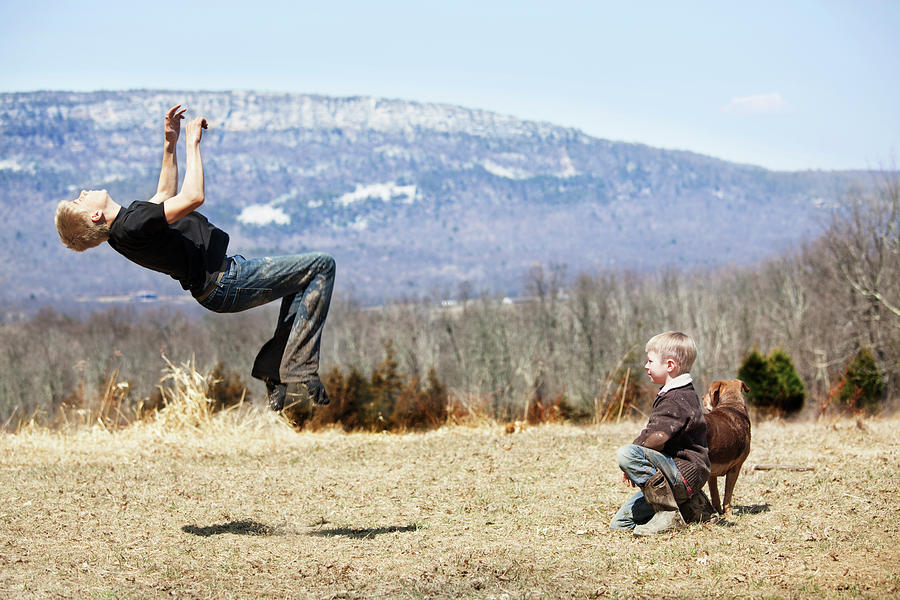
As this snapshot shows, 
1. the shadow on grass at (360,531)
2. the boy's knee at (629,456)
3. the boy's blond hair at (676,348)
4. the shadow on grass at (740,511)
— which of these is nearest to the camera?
the boy's knee at (629,456)

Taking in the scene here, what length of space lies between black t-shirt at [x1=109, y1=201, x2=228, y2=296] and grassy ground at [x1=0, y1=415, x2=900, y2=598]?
1.96 metres

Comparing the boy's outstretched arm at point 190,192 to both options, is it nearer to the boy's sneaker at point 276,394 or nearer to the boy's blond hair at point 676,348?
the boy's sneaker at point 276,394

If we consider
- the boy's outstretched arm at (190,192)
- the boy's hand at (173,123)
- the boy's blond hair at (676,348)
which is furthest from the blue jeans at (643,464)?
the boy's hand at (173,123)

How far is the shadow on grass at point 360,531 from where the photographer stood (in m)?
6.93

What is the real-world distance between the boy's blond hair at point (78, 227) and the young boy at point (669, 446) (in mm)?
3793

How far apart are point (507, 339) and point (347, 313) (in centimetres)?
2862

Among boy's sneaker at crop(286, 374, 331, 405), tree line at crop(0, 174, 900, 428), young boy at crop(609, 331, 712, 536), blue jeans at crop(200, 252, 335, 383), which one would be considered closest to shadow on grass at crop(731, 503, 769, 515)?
young boy at crop(609, 331, 712, 536)

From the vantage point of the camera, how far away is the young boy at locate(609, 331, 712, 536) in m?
6.21

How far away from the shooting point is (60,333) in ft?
351

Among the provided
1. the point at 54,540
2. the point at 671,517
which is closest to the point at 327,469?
the point at 54,540

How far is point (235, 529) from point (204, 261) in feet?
7.26

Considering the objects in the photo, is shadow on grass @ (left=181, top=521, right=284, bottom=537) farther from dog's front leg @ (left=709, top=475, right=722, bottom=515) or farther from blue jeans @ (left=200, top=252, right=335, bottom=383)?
dog's front leg @ (left=709, top=475, right=722, bottom=515)

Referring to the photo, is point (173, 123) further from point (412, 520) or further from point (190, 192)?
point (412, 520)

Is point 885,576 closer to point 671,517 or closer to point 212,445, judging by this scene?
point 671,517
